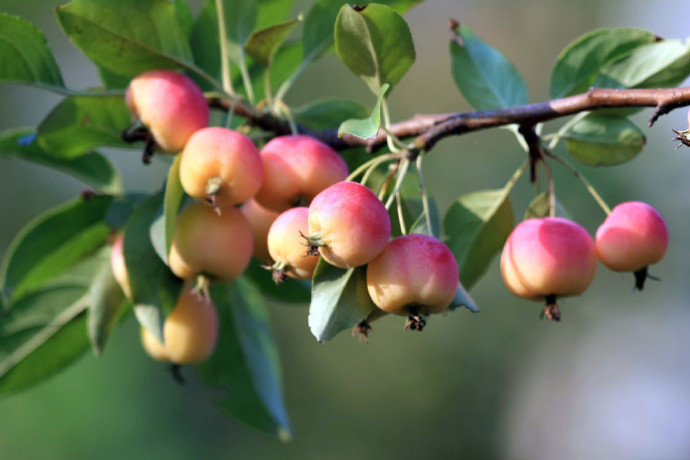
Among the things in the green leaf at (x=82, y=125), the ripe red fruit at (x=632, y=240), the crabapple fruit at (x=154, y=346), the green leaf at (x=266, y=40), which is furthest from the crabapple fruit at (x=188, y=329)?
the ripe red fruit at (x=632, y=240)

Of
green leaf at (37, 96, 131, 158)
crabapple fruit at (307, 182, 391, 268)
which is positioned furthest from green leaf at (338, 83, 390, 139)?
green leaf at (37, 96, 131, 158)

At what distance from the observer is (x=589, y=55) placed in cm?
110

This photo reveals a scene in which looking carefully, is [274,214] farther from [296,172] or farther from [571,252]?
[571,252]

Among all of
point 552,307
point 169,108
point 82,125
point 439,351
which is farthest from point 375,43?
point 439,351

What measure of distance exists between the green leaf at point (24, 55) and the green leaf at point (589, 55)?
0.75m

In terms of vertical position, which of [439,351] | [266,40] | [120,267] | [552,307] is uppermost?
[266,40]

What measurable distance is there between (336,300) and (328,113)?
19.7 inches

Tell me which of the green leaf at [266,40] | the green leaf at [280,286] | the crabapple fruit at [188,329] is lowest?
the green leaf at [280,286]

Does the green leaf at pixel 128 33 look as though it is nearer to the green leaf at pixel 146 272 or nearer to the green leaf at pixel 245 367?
the green leaf at pixel 146 272

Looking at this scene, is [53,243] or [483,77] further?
[53,243]

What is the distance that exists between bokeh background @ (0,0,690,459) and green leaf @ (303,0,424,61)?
9.14ft

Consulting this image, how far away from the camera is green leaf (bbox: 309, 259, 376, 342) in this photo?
80 centimetres

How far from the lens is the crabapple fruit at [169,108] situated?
0.98m

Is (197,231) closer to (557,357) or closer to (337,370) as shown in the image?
(337,370)
